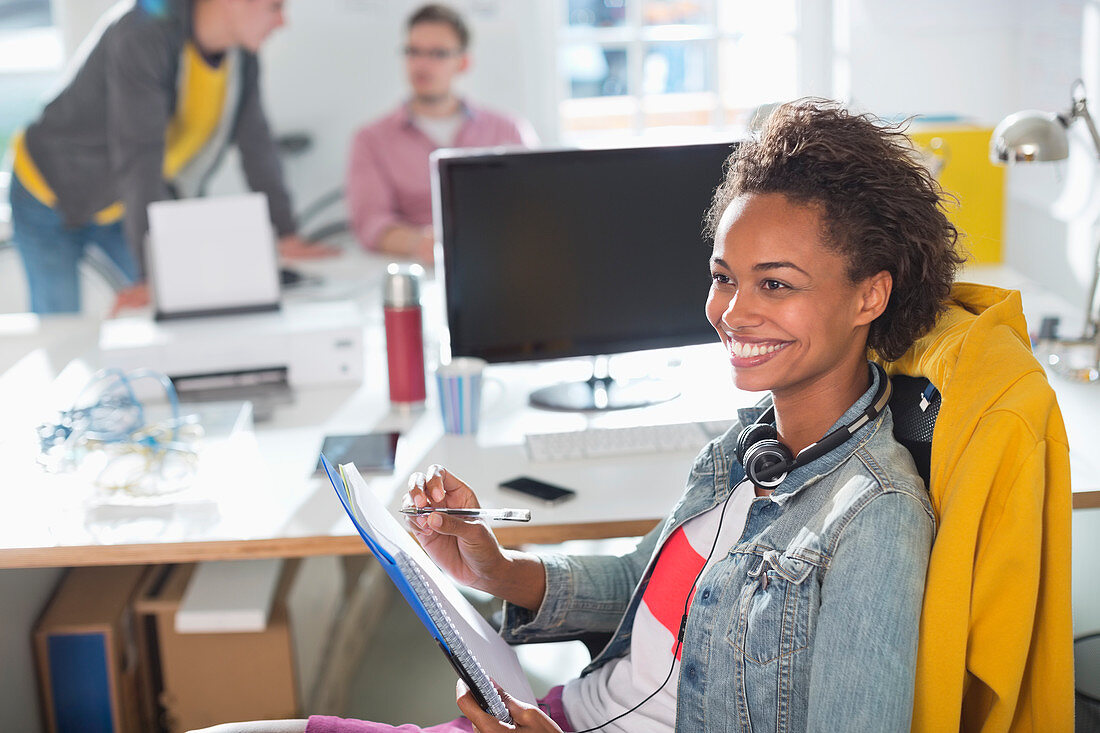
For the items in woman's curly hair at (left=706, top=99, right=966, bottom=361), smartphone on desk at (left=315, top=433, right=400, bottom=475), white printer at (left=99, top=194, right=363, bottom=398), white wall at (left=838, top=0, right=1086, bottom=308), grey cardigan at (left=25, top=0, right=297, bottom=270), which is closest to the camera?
woman's curly hair at (left=706, top=99, right=966, bottom=361)

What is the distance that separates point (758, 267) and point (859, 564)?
1.06ft

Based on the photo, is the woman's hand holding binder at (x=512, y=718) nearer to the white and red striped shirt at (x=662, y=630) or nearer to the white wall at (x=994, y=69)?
the white and red striped shirt at (x=662, y=630)

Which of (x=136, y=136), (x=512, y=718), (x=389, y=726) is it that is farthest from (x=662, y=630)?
(x=136, y=136)

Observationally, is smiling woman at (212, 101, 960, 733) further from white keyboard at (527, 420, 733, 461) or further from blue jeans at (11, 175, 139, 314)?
blue jeans at (11, 175, 139, 314)

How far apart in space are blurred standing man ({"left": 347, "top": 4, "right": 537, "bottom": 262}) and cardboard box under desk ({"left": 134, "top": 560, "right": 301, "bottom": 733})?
231 cm

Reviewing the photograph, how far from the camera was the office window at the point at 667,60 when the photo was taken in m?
4.50

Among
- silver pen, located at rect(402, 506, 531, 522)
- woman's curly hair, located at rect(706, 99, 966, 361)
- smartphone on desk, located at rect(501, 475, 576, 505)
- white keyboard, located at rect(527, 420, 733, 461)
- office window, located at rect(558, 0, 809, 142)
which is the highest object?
office window, located at rect(558, 0, 809, 142)

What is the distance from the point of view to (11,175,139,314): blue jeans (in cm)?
427

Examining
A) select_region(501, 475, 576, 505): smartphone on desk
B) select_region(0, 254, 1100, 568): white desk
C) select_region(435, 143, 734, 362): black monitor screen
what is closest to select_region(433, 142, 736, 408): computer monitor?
select_region(435, 143, 734, 362): black monitor screen

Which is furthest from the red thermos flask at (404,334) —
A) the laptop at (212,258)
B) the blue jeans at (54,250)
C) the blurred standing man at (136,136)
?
the blue jeans at (54,250)

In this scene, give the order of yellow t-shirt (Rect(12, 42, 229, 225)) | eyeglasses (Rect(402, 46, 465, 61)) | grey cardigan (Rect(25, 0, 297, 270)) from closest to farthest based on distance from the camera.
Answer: grey cardigan (Rect(25, 0, 297, 270)), yellow t-shirt (Rect(12, 42, 229, 225)), eyeglasses (Rect(402, 46, 465, 61))

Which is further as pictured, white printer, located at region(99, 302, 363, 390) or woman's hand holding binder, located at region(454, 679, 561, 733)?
white printer, located at region(99, 302, 363, 390)

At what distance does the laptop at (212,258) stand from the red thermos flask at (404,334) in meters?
0.42

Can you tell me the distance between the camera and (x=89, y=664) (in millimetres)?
1938
